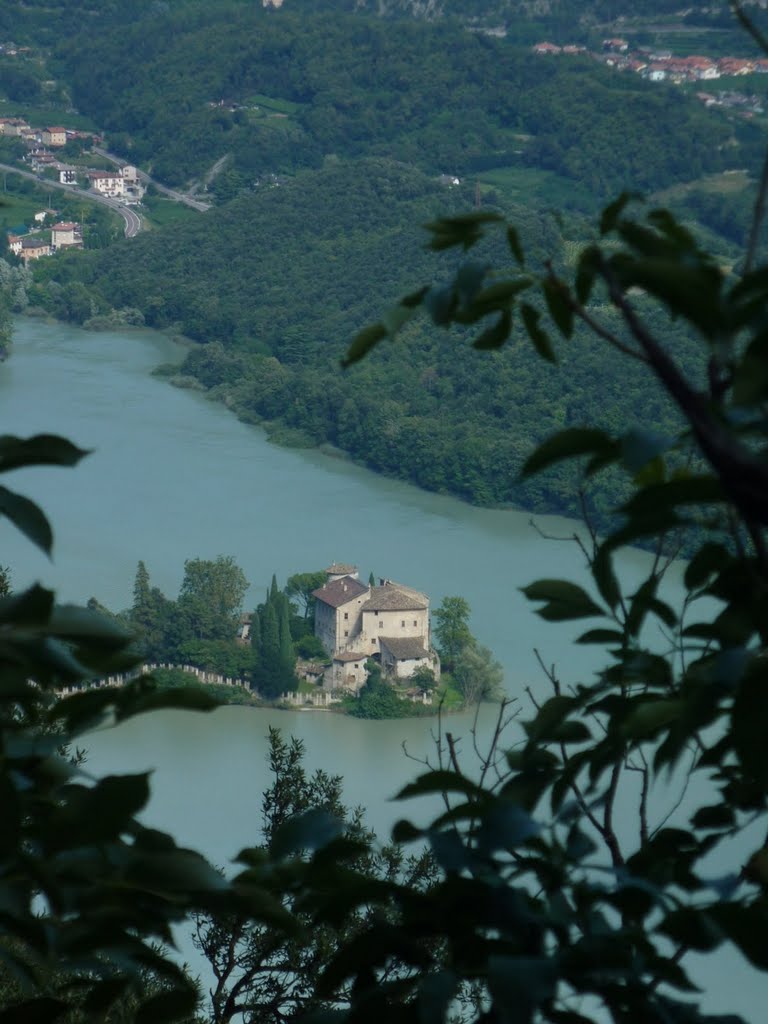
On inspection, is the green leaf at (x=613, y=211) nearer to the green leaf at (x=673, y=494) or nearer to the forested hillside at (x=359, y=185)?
the green leaf at (x=673, y=494)

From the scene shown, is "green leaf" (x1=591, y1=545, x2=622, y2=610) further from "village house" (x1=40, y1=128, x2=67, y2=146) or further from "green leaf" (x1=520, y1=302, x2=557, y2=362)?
"village house" (x1=40, y1=128, x2=67, y2=146)

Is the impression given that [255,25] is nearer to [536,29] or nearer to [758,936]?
[536,29]

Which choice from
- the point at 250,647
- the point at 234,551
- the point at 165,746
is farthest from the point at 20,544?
the point at 165,746

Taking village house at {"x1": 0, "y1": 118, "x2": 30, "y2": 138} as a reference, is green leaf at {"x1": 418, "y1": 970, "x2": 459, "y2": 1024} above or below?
above

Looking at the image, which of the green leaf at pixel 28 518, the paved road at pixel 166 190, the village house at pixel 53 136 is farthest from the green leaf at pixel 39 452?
the village house at pixel 53 136

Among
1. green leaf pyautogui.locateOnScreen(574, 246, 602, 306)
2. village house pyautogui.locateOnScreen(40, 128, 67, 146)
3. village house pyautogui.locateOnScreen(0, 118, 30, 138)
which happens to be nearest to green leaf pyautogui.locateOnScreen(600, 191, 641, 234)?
green leaf pyautogui.locateOnScreen(574, 246, 602, 306)

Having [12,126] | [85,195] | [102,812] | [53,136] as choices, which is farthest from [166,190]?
[102,812]
